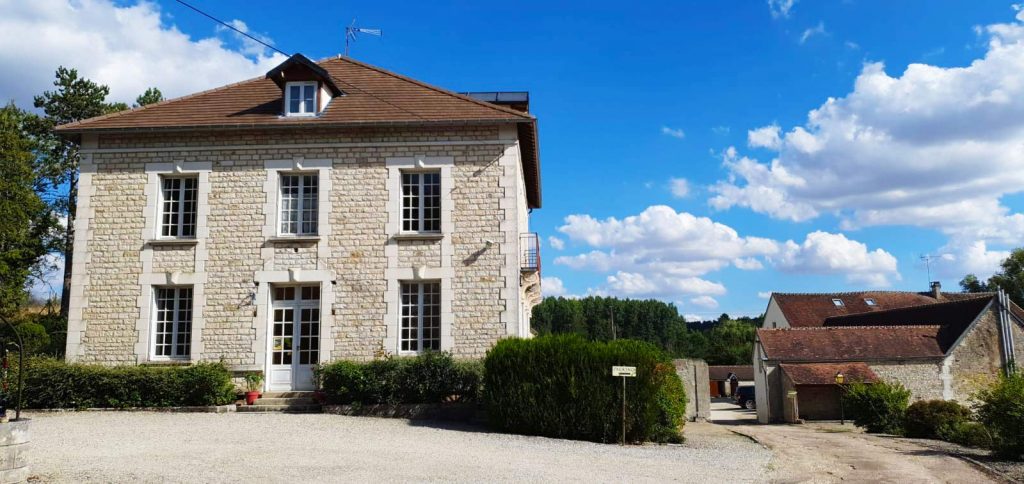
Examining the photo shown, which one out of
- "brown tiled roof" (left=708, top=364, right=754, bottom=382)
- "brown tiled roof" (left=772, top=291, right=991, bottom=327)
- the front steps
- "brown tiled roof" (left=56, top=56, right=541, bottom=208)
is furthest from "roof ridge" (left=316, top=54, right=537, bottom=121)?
"brown tiled roof" (left=708, top=364, right=754, bottom=382)

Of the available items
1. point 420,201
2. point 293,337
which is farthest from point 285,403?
point 420,201

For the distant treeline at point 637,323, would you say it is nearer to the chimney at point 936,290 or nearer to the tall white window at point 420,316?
the chimney at point 936,290

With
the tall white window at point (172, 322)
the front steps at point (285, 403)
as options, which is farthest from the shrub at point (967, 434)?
the tall white window at point (172, 322)

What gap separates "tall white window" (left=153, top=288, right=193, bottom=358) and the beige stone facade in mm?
260

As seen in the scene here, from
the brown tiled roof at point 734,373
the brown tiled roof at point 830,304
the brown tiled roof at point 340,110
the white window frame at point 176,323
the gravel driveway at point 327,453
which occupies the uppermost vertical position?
the brown tiled roof at point 340,110

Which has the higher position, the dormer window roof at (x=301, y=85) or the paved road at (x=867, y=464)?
the dormer window roof at (x=301, y=85)

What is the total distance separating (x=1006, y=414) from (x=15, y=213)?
88.0 feet

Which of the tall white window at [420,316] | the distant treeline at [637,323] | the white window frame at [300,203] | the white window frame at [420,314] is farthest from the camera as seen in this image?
the distant treeline at [637,323]

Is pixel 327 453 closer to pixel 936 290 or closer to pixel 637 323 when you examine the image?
pixel 936 290

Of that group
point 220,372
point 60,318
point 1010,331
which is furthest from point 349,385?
point 1010,331

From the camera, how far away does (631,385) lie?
11.6 m

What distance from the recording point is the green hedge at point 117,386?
1323 cm

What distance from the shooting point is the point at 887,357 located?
2805 cm

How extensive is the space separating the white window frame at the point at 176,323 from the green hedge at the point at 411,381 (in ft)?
12.5
